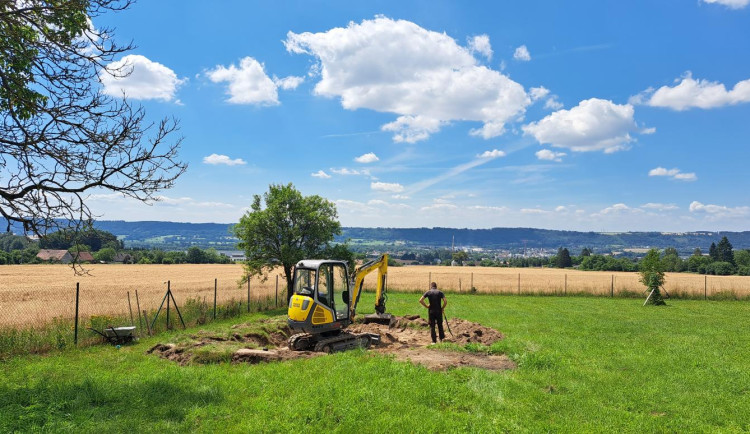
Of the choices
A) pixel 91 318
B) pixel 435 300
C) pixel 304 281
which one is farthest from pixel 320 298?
pixel 91 318

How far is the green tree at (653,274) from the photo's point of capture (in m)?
27.4

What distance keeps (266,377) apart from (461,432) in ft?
15.1

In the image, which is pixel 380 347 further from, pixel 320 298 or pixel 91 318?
pixel 91 318

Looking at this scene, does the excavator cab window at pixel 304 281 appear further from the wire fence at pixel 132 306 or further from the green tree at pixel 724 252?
the green tree at pixel 724 252

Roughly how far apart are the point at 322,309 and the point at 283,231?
39.0ft

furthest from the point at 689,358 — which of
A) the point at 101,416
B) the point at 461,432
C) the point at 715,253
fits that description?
the point at 715,253

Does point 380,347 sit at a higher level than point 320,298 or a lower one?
lower

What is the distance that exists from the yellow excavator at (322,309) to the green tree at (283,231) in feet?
32.1

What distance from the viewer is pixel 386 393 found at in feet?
26.4

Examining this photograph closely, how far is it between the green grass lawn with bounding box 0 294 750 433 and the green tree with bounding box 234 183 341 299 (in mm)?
11170

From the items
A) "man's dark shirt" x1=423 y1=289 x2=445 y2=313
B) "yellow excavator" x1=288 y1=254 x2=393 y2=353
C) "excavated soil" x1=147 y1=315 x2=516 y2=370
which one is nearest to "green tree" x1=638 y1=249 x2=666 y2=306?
"excavated soil" x1=147 y1=315 x2=516 y2=370

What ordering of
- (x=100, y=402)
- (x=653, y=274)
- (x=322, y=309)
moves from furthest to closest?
(x=653, y=274) < (x=322, y=309) < (x=100, y=402)

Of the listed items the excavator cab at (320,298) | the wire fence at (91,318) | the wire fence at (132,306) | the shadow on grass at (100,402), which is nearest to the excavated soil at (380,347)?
the excavator cab at (320,298)

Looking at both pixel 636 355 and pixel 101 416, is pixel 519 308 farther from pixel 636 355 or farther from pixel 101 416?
pixel 101 416
